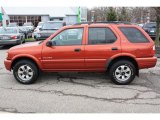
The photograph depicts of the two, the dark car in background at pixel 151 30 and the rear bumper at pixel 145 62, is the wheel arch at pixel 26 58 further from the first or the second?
the dark car in background at pixel 151 30

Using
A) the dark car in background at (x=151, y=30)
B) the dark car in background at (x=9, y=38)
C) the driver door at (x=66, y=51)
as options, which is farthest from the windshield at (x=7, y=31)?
the dark car in background at (x=151, y=30)

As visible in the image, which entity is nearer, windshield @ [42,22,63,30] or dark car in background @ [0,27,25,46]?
dark car in background @ [0,27,25,46]

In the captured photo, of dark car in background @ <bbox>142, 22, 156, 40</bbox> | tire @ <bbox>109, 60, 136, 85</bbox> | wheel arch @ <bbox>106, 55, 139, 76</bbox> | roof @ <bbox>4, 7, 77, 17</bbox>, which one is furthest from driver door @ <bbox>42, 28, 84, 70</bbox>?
roof @ <bbox>4, 7, 77, 17</bbox>

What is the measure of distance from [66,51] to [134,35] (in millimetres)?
1876

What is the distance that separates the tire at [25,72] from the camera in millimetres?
6677

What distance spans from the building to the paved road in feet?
146

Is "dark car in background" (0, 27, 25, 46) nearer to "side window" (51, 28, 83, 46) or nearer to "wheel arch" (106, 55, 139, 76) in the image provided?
"side window" (51, 28, 83, 46)

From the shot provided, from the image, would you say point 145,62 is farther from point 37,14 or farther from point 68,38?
point 37,14

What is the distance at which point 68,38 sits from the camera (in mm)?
6637

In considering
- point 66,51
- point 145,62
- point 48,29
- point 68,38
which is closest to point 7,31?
point 48,29

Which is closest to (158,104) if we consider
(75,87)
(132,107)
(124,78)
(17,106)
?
(132,107)

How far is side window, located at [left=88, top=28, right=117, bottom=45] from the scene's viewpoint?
6570 mm
